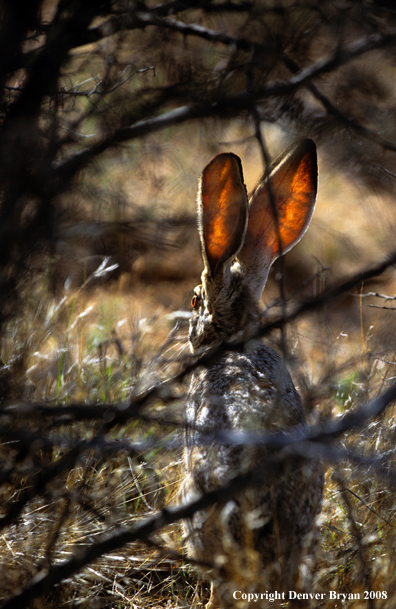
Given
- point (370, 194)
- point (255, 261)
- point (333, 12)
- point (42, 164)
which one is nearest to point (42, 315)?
point (255, 261)

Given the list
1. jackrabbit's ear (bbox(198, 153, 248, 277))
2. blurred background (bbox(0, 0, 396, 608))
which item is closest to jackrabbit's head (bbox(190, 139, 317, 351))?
jackrabbit's ear (bbox(198, 153, 248, 277))

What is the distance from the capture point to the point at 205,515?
232 cm

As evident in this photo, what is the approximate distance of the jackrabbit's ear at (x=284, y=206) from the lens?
113 inches

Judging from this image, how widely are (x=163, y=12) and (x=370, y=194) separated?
115 cm

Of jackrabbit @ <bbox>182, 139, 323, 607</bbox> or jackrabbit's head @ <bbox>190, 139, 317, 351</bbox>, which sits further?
jackrabbit's head @ <bbox>190, 139, 317, 351</bbox>

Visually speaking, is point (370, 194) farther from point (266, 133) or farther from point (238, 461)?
point (238, 461)

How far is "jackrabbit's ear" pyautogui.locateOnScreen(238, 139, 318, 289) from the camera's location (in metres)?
2.87

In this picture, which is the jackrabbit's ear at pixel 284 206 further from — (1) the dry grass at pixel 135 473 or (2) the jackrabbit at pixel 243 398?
(1) the dry grass at pixel 135 473

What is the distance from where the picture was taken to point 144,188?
2.33m

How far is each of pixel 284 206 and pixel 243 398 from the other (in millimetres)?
1223

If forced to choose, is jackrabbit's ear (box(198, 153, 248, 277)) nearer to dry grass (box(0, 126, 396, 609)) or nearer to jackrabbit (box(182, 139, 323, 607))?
jackrabbit (box(182, 139, 323, 607))

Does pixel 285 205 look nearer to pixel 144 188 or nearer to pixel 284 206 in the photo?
pixel 284 206

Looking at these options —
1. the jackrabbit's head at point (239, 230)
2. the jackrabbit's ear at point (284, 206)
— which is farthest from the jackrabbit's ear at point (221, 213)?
the jackrabbit's ear at point (284, 206)

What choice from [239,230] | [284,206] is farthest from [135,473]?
[284,206]
